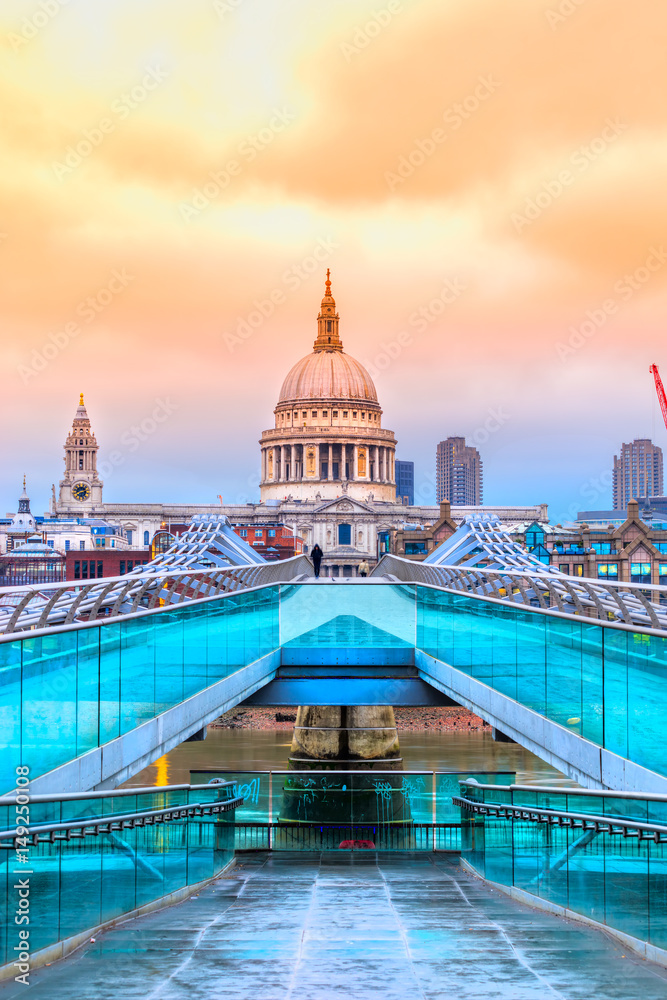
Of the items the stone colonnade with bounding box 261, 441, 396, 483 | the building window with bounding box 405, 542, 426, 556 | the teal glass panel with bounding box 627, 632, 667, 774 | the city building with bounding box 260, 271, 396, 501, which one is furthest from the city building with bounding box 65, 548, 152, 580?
the teal glass panel with bounding box 627, 632, 667, 774

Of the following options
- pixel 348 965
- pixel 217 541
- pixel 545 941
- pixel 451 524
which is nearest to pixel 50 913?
pixel 348 965

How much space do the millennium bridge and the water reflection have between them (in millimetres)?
24214

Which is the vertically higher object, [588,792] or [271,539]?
[271,539]

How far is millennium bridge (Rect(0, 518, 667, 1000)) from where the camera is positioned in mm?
9375

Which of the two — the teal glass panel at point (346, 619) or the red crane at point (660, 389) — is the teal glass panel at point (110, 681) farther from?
the red crane at point (660, 389)

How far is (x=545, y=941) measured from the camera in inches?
419

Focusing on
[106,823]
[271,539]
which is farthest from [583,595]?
[271,539]

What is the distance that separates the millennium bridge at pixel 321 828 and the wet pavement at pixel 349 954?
0.13 feet

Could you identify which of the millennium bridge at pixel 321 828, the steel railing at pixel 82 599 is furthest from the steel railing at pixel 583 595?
the steel railing at pixel 82 599

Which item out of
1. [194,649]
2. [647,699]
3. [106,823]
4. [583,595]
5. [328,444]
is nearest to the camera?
[647,699]

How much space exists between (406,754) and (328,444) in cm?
13285

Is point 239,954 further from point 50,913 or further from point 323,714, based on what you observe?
point 323,714

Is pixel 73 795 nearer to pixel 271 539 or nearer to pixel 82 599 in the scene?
pixel 82 599

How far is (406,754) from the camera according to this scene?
6175 cm
